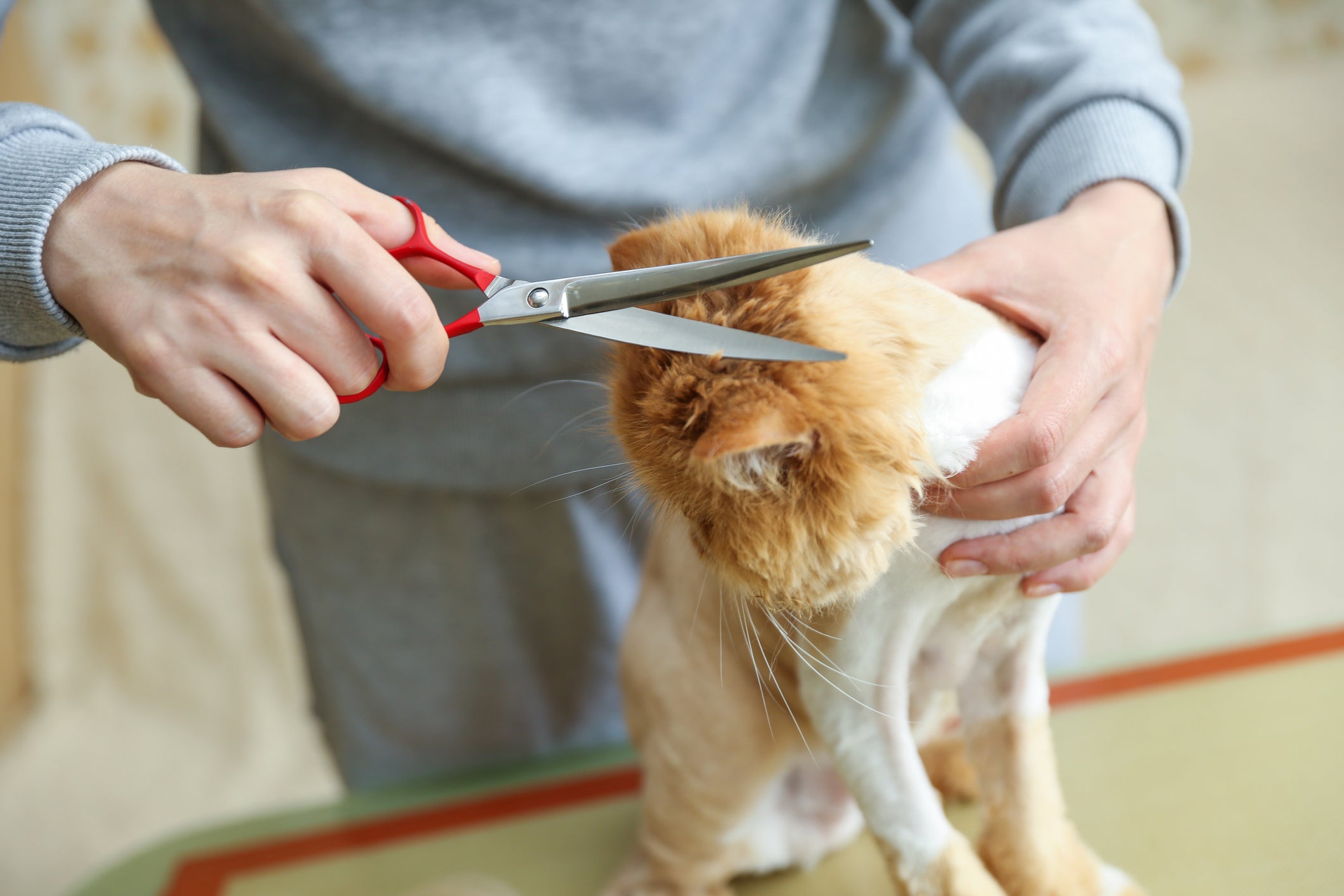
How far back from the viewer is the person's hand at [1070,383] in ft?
1.45

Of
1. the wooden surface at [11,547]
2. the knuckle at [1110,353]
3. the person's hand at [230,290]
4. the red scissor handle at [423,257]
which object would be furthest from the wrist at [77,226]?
the wooden surface at [11,547]

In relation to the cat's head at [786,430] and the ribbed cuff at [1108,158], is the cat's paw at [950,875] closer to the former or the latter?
the cat's head at [786,430]

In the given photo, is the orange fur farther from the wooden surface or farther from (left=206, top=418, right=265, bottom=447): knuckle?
the wooden surface

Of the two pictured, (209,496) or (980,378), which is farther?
(209,496)

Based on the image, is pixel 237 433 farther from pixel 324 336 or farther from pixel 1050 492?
pixel 1050 492

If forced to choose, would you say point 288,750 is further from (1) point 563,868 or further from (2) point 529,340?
(2) point 529,340

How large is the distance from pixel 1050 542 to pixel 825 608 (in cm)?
12

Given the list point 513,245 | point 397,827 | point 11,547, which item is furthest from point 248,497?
point 513,245

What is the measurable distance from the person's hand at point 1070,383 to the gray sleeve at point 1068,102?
2 cm

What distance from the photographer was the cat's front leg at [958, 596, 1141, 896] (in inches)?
20.0

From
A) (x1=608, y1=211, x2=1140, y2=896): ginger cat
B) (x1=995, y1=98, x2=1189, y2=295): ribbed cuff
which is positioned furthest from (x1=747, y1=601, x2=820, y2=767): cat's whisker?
(x1=995, y1=98, x2=1189, y2=295): ribbed cuff

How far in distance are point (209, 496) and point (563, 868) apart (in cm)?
127

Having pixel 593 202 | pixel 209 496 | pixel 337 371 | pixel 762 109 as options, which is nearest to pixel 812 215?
pixel 762 109

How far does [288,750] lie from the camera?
174 cm
